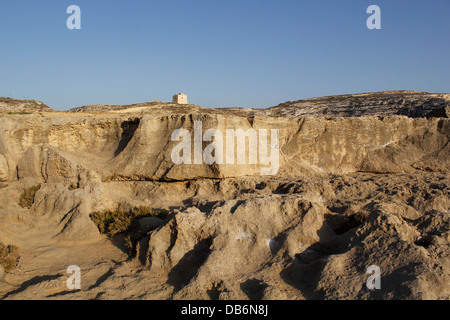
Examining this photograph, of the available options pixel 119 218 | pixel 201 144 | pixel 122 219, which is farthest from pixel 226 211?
pixel 201 144

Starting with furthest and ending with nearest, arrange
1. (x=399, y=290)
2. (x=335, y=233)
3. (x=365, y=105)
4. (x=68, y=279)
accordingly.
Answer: (x=365, y=105), (x=335, y=233), (x=68, y=279), (x=399, y=290)

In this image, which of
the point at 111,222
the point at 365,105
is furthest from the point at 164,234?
the point at 365,105

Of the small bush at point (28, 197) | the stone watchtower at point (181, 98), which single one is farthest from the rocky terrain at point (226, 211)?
the stone watchtower at point (181, 98)

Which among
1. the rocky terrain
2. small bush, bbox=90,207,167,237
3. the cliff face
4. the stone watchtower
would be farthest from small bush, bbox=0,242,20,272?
the stone watchtower

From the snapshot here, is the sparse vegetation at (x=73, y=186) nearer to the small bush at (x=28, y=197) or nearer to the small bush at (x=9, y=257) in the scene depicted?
the small bush at (x=28, y=197)

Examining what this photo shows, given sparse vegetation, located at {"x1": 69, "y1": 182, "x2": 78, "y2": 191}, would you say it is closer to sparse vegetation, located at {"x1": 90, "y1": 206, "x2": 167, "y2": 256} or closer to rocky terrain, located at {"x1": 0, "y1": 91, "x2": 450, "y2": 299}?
rocky terrain, located at {"x1": 0, "y1": 91, "x2": 450, "y2": 299}
